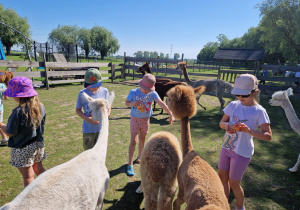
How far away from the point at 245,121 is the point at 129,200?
7.02 feet

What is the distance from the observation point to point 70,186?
1415mm

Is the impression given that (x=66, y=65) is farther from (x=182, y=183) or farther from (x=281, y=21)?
(x=281, y=21)

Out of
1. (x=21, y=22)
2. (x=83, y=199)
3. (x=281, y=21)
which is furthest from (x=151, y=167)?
(x=21, y=22)

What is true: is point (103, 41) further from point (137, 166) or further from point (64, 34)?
point (137, 166)

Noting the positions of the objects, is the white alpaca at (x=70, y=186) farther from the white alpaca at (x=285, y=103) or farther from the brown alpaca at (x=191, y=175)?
the white alpaca at (x=285, y=103)

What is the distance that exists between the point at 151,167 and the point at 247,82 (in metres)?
1.50

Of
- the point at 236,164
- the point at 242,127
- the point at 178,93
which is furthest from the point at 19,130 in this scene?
the point at 236,164

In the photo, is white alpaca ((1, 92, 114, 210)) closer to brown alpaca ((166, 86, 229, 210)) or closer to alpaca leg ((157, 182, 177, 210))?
alpaca leg ((157, 182, 177, 210))

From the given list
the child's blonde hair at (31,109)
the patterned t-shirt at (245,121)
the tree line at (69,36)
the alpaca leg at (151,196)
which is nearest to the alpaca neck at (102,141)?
the alpaca leg at (151,196)

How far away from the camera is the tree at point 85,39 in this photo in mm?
69062

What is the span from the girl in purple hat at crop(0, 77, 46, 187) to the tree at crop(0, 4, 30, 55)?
60145 mm

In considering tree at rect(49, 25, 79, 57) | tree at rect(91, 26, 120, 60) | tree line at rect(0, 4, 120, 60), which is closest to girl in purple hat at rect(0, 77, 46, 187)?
tree line at rect(0, 4, 120, 60)

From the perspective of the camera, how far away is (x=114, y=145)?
459 centimetres

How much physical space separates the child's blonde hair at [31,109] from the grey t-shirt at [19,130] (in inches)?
1.5
